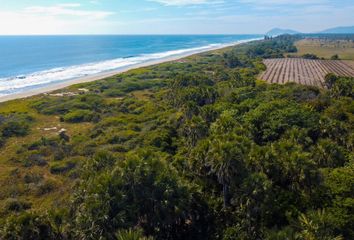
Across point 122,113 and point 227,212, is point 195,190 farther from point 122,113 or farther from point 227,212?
point 122,113

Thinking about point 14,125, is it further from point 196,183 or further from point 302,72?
point 302,72

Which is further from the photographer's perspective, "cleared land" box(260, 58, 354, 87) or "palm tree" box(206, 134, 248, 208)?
"cleared land" box(260, 58, 354, 87)

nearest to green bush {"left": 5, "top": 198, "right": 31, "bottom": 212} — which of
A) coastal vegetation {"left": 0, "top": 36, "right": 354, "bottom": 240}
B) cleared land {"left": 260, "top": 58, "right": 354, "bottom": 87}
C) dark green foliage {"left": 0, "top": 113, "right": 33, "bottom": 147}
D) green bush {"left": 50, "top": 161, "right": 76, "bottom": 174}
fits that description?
coastal vegetation {"left": 0, "top": 36, "right": 354, "bottom": 240}

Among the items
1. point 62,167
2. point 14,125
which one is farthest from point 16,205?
point 14,125

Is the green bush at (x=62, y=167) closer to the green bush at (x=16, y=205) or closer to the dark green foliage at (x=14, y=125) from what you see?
the green bush at (x=16, y=205)

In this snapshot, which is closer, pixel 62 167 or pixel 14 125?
pixel 62 167

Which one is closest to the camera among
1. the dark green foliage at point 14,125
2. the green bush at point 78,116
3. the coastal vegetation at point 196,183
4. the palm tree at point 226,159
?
the coastal vegetation at point 196,183

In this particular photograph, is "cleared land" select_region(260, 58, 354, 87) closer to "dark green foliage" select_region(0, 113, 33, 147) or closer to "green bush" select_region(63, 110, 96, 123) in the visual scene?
"green bush" select_region(63, 110, 96, 123)

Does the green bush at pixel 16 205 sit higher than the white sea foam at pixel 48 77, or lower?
lower

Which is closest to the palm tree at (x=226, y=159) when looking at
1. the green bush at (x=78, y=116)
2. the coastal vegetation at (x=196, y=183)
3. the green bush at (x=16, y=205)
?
the coastal vegetation at (x=196, y=183)

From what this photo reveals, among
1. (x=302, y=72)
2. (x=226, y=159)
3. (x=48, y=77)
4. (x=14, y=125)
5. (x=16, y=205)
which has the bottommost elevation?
(x=16, y=205)

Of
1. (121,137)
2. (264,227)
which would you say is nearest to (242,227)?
(264,227)
